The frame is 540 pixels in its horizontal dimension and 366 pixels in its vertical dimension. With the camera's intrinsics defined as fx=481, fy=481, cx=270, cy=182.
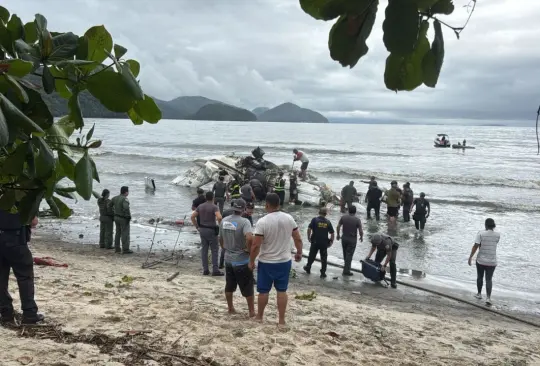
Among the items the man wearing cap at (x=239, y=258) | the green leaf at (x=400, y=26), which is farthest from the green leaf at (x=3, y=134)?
the man wearing cap at (x=239, y=258)

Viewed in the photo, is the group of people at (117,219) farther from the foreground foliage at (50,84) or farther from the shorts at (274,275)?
the foreground foliage at (50,84)

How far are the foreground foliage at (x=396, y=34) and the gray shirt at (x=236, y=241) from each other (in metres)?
5.11

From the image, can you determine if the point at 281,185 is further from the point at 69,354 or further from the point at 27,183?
the point at 27,183

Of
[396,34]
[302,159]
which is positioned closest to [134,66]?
[396,34]

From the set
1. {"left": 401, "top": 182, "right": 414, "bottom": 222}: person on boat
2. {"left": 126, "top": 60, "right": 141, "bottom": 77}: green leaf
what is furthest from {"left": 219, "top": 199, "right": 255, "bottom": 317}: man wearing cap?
{"left": 401, "top": 182, "right": 414, "bottom": 222}: person on boat

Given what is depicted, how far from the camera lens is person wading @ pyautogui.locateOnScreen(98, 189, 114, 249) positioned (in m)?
11.9

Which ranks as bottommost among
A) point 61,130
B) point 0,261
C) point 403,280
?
point 403,280

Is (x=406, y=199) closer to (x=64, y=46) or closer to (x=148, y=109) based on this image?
(x=148, y=109)

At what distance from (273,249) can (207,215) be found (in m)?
3.54

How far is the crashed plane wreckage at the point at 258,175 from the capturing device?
836 inches

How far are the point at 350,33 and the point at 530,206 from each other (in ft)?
88.7

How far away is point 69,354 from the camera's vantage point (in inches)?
167

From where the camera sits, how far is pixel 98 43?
163 cm

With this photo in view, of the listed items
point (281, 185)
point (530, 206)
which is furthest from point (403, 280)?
point (530, 206)
